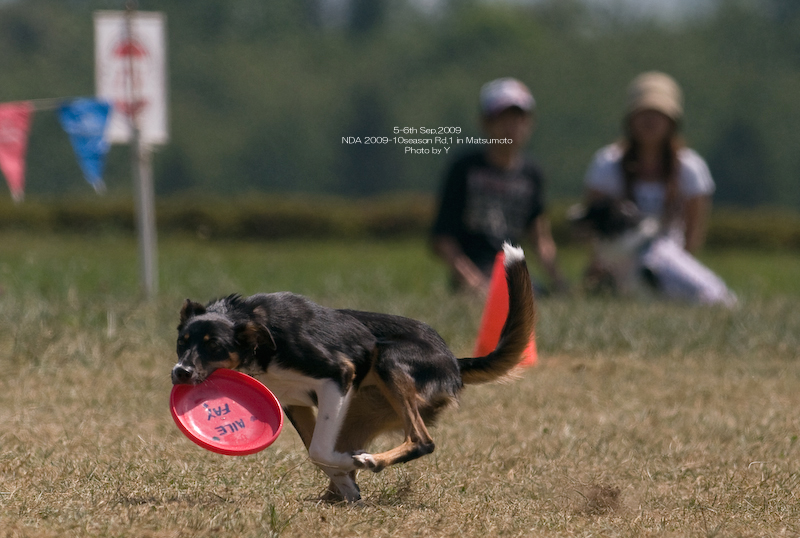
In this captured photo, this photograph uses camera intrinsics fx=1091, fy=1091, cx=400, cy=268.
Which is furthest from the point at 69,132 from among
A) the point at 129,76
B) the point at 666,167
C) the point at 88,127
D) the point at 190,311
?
the point at 666,167

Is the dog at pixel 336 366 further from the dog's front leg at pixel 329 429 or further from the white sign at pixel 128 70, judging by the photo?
the white sign at pixel 128 70

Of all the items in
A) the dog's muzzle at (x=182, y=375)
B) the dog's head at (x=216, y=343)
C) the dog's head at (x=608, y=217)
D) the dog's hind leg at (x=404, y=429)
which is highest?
the dog's head at (x=216, y=343)

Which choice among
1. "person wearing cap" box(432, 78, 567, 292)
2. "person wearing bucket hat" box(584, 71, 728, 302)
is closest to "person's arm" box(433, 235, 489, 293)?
"person wearing cap" box(432, 78, 567, 292)

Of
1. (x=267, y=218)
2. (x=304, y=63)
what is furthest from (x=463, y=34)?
(x=267, y=218)

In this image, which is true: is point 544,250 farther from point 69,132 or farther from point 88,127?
point 69,132

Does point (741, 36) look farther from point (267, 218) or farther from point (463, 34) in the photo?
point (267, 218)

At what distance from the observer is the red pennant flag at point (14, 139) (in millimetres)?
8102

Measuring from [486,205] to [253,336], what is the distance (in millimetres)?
5799

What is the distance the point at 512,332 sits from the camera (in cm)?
459

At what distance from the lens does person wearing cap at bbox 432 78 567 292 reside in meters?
9.55

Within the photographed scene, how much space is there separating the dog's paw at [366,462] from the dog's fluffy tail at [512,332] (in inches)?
25.9

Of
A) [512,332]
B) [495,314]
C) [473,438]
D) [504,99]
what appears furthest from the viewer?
[504,99]

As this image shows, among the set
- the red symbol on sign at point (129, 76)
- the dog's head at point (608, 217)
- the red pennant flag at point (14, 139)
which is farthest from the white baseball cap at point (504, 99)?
the red pennant flag at point (14, 139)

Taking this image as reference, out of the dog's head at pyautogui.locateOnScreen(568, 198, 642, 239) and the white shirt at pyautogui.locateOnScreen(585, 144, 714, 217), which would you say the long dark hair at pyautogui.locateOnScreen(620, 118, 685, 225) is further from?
the dog's head at pyautogui.locateOnScreen(568, 198, 642, 239)
